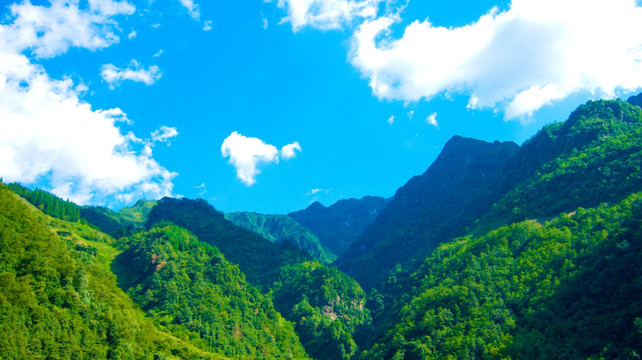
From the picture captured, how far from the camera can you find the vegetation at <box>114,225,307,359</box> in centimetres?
15725

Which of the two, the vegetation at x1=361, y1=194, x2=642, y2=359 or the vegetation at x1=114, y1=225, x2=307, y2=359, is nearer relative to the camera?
the vegetation at x1=361, y1=194, x2=642, y2=359

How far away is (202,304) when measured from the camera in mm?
171000

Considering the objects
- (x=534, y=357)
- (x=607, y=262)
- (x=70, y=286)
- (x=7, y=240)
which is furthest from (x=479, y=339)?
(x=7, y=240)

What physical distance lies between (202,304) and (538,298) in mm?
122683

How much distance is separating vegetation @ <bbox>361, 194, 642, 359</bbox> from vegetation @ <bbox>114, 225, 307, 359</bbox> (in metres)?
43.5

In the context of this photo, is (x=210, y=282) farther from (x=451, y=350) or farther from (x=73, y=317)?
(x=451, y=350)

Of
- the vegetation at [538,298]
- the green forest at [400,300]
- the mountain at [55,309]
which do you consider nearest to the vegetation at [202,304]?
the green forest at [400,300]

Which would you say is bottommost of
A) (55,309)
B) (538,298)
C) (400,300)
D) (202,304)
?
(538,298)

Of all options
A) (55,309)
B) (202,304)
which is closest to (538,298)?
(202,304)

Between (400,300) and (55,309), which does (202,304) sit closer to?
(55,309)

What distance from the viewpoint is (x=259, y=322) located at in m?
184

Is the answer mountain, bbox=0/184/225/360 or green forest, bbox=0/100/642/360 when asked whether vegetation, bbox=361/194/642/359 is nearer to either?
green forest, bbox=0/100/642/360

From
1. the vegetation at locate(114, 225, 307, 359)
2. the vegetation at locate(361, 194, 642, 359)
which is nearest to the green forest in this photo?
the vegetation at locate(361, 194, 642, 359)

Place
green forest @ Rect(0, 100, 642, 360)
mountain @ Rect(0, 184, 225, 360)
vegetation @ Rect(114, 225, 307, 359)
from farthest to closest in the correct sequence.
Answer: vegetation @ Rect(114, 225, 307, 359) < green forest @ Rect(0, 100, 642, 360) < mountain @ Rect(0, 184, 225, 360)
